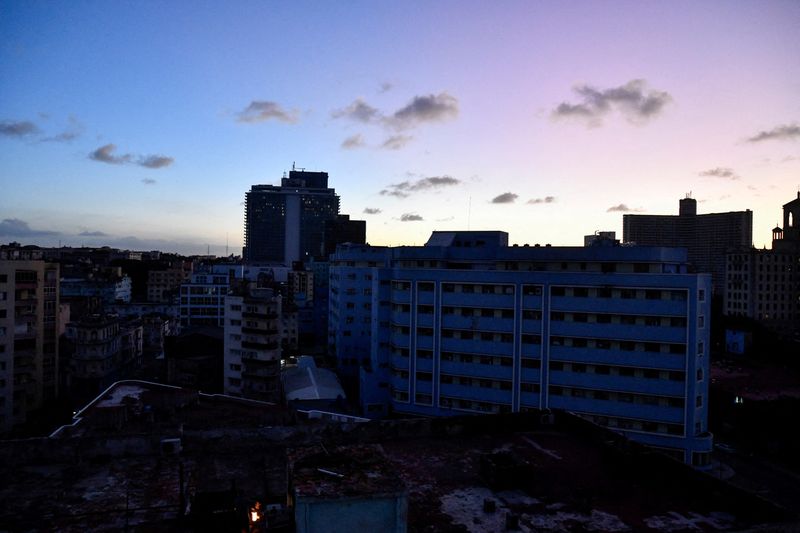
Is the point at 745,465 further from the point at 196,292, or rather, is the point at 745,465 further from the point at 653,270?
the point at 196,292

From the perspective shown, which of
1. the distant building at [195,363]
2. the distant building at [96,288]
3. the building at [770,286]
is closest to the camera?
the distant building at [195,363]

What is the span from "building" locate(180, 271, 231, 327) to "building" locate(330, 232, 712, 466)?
4243cm

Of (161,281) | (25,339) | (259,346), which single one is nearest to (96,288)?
(161,281)

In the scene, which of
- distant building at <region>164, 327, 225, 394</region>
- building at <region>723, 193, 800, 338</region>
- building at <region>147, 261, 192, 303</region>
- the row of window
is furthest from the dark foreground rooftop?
building at <region>147, 261, 192, 303</region>

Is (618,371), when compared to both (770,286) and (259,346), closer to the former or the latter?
(259,346)

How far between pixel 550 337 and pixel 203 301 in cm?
6256

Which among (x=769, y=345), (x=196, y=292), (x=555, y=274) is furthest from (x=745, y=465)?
(x=196, y=292)

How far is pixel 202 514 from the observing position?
13352mm

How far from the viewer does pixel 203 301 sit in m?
90.5

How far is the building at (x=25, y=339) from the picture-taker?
51969 millimetres

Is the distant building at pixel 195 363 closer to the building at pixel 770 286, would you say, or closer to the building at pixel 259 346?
the building at pixel 259 346

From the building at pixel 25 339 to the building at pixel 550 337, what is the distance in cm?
3232

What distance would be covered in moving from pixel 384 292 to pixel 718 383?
43.2 m

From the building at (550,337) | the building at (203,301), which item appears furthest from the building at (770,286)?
the building at (203,301)
